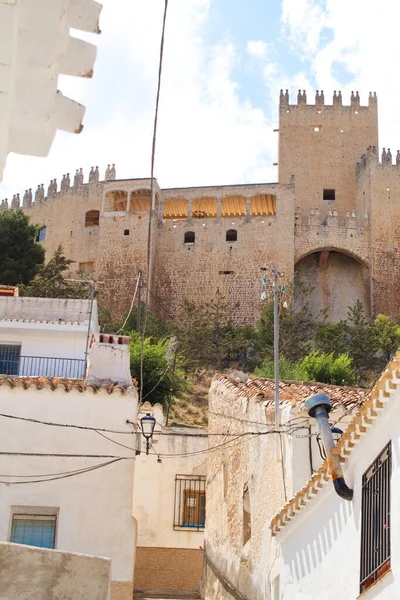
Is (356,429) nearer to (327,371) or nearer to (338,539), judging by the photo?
(338,539)

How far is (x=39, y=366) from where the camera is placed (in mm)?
20906

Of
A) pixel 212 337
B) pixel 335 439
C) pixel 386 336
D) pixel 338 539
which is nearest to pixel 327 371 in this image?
pixel 386 336

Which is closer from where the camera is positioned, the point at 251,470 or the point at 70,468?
the point at 251,470

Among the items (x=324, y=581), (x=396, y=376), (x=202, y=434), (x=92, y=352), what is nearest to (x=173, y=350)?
(x=202, y=434)

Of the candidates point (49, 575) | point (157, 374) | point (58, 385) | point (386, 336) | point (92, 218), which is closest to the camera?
point (49, 575)

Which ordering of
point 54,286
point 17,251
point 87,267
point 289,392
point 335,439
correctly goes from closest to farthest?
1. point 335,439
2. point 289,392
3. point 54,286
4. point 17,251
5. point 87,267

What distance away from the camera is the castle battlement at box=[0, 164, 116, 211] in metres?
51.8

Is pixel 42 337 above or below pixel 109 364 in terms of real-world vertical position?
above

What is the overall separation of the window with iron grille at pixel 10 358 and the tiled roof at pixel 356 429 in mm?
10196

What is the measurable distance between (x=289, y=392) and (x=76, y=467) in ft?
11.7

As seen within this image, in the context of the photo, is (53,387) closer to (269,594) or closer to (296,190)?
(269,594)

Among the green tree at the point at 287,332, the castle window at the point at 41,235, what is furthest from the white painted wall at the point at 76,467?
the castle window at the point at 41,235

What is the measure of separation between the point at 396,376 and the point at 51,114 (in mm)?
4267

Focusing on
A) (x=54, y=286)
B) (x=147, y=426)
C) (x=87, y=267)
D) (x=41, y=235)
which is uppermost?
(x=41, y=235)
